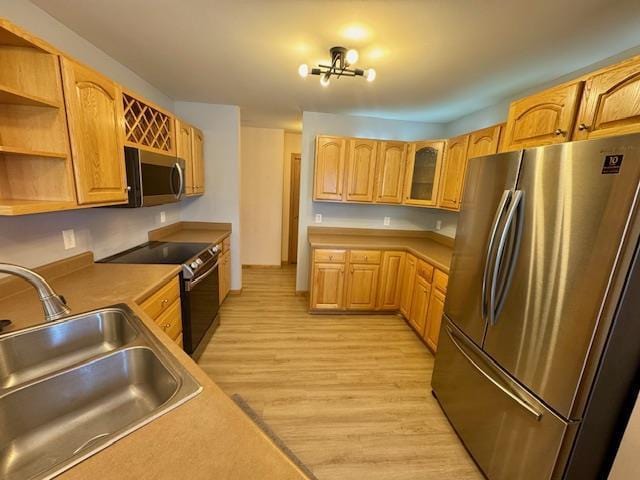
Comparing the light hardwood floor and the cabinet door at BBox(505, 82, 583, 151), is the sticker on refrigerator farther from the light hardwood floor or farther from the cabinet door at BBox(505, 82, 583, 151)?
the light hardwood floor

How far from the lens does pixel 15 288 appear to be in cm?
138

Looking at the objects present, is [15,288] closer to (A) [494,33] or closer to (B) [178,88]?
(B) [178,88]

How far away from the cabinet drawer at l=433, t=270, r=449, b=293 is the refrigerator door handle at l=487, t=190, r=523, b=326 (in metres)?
0.91

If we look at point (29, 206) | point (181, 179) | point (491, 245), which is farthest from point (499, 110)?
point (29, 206)

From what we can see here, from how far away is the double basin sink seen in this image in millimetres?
755

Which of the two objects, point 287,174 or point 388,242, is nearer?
point 388,242

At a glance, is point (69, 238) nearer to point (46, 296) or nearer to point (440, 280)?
point (46, 296)

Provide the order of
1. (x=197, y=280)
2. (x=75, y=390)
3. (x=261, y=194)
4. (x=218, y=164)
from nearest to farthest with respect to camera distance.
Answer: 1. (x=75, y=390)
2. (x=197, y=280)
3. (x=218, y=164)
4. (x=261, y=194)

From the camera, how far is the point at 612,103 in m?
1.15

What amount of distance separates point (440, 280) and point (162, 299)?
225 centimetres

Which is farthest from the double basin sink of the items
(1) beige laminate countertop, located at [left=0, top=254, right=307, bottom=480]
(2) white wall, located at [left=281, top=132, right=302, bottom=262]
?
(2) white wall, located at [left=281, top=132, right=302, bottom=262]

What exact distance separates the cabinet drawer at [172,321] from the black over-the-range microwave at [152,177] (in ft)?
2.54

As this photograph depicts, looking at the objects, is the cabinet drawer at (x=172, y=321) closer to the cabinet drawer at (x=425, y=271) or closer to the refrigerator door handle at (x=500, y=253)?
the refrigerator door handle at (x=500, y=253)

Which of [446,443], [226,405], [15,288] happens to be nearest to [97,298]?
[15,288]
